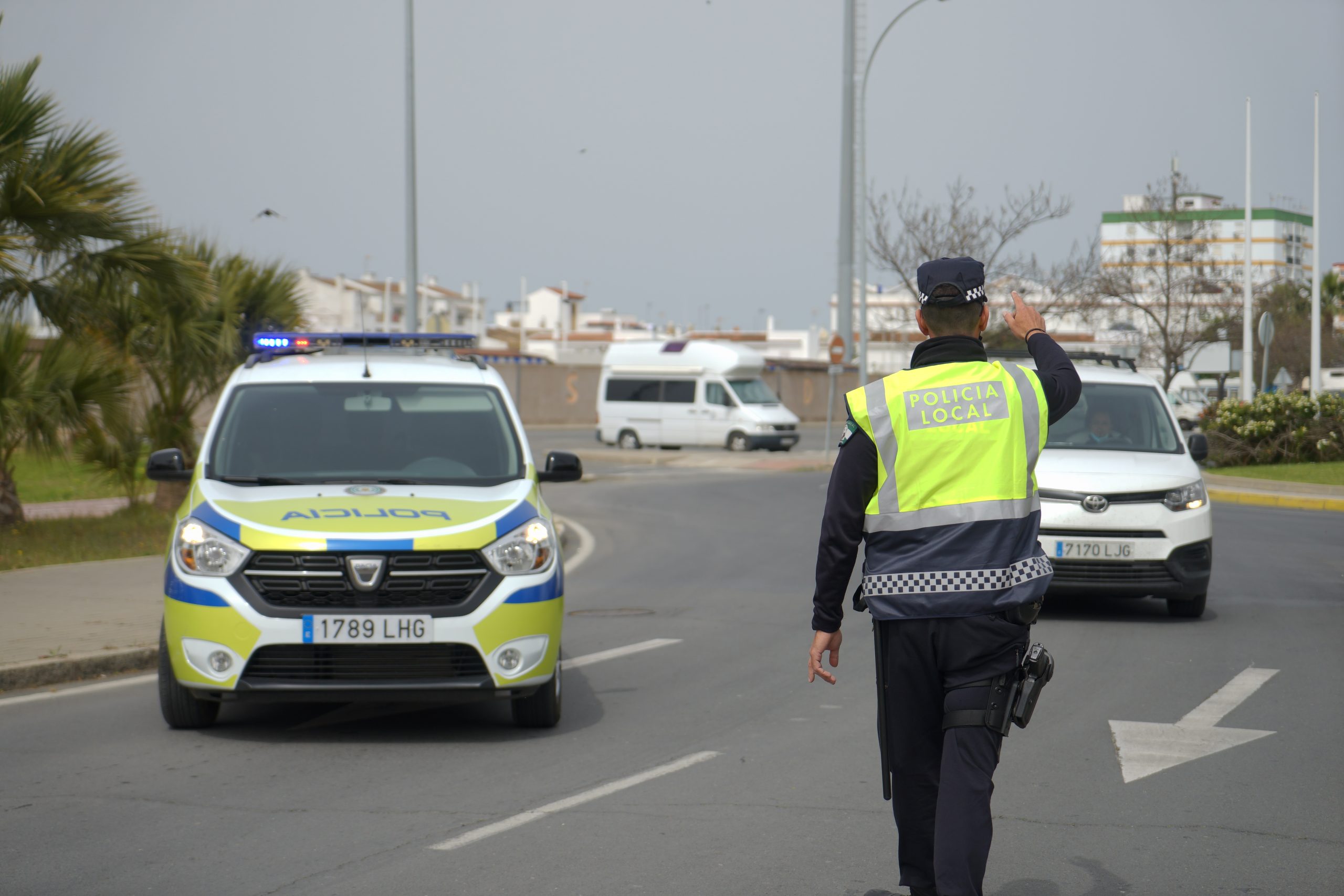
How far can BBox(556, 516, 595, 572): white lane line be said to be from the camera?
574 inches

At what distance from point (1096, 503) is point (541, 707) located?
4958mm

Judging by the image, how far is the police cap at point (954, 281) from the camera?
3.77 meters

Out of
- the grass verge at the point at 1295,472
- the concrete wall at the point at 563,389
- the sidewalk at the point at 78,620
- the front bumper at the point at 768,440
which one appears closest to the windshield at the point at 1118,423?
the sidewalk at the point at 78,620

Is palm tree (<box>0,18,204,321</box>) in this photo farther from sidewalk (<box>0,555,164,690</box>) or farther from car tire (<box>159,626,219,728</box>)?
car tire (<box>159,626,219,728</box>)

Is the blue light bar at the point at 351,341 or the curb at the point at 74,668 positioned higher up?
the blue light bar at the point at 351,341

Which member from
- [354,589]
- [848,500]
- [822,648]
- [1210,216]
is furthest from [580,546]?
[1210,216]

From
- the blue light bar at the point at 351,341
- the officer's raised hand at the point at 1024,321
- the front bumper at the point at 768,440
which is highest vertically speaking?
the officer's raised hand at the point at 1024,321

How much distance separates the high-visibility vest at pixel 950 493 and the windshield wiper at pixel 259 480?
4240 mm

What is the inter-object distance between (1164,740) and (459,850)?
3550mm

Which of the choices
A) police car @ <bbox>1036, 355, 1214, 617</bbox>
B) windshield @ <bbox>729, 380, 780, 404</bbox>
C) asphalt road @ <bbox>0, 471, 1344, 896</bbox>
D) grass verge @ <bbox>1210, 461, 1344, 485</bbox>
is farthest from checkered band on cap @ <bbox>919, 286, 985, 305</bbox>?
windshield @ <bbox>729, 380, 780, 404</bbox>

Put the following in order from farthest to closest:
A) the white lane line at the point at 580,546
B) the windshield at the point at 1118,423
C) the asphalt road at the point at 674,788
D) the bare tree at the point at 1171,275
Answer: the bare tree at the point at 1171,275
the white lane line at the point at 580,546
the windshield at the point at 1118,423
the asphalt road at the point at 674,788

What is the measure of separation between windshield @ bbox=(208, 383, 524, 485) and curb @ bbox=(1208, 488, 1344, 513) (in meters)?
15.3

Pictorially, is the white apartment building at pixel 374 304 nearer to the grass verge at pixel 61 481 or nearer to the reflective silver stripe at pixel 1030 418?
the grass verge at pixel 61 481

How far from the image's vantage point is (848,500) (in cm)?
Result: 373
